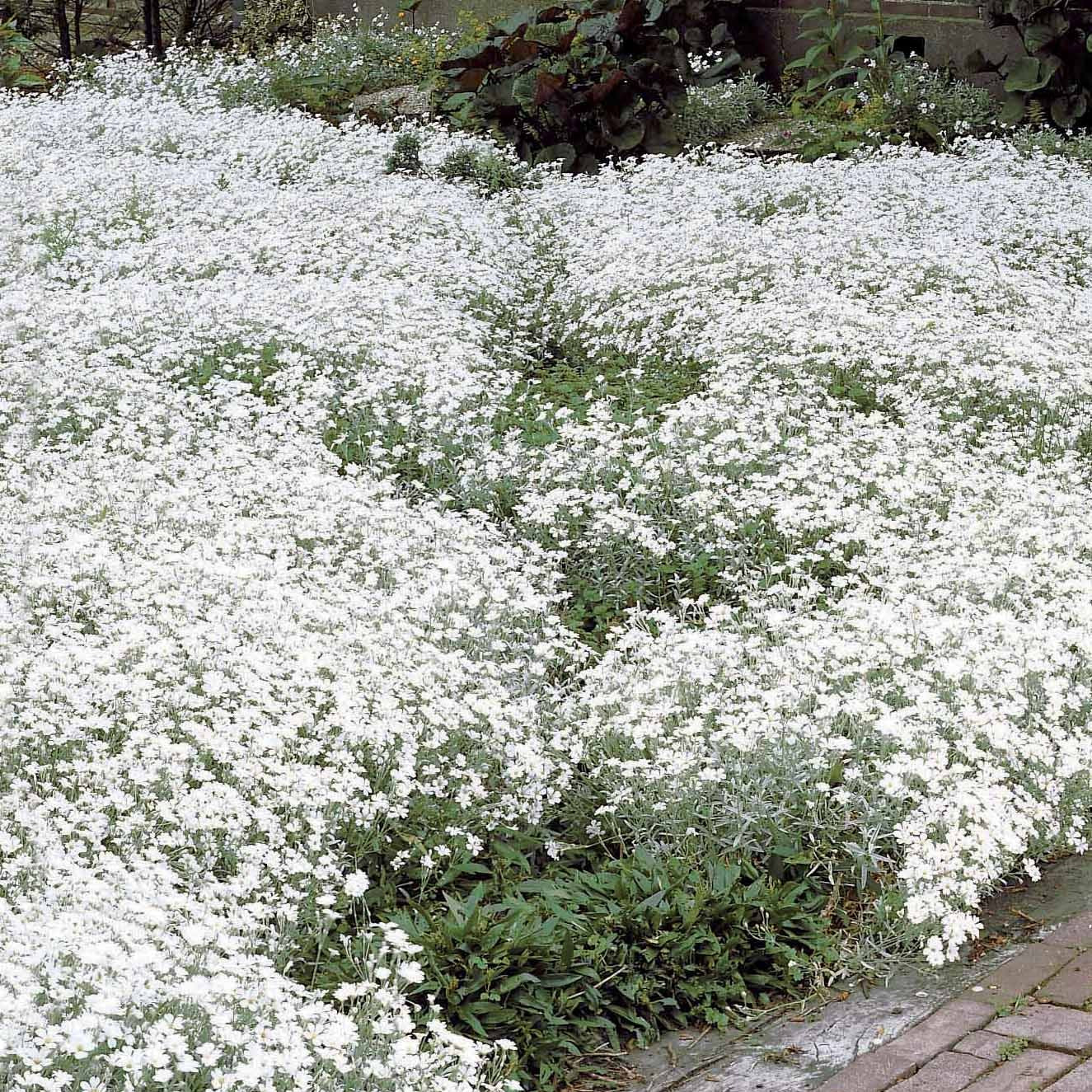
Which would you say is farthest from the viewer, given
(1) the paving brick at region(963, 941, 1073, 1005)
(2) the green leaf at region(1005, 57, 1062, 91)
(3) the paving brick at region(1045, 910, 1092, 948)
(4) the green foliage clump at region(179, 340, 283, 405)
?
(2) the green leaf at region(1005, 57, 1062, 91)

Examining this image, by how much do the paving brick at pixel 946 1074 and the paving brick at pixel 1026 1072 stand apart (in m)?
0.03

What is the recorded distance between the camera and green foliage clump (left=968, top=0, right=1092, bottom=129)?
41.7 ft

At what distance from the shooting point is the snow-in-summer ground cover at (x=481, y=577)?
344 centimetres

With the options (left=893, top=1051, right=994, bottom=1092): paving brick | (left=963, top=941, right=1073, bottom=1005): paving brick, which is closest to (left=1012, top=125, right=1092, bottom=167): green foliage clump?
(left=963, top=941, right=1073, bottom=1005): paving brick

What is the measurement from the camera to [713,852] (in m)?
4.03

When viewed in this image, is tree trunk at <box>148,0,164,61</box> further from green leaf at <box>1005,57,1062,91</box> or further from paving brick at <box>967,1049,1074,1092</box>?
paving brick at <box>967,1049,1074,1092</box>

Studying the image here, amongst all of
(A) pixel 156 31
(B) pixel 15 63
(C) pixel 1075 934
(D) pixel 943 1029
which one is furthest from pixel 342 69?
(D) pixel 943 1029

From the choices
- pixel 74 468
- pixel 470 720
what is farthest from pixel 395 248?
pixel 470 720

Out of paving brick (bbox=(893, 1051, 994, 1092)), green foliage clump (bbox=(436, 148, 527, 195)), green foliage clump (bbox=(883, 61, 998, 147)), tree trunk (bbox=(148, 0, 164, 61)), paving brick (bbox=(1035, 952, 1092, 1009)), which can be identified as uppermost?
tree trunk (bbox=(148, 0, 164, 61))

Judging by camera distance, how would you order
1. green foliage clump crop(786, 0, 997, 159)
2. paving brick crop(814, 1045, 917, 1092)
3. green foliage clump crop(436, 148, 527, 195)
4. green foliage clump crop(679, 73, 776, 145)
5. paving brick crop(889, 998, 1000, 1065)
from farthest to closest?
green foliage clump crop(679, 73, 776, 145)
green foliage clump crop(786, 0, 997, 159)
green foliage clump crop(436, 148, 527, 195)
paving brick crop(889, 998, 1000, 1065)
paving brick crop(814, 1045, 917, 1092)

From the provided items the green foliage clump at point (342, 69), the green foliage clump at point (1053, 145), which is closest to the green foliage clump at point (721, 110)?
the green foliage clump at point (1053, 145)

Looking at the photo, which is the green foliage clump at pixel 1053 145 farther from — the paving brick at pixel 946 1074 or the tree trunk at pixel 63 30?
the tree trunk at pixel 63 30

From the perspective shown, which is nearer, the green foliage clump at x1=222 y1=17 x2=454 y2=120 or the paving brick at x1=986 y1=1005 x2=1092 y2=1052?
the paving brick at x1=986 y1=1005 x2=1092 y2=1052

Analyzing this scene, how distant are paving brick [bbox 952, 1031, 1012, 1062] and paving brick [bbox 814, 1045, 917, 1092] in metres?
0.14
